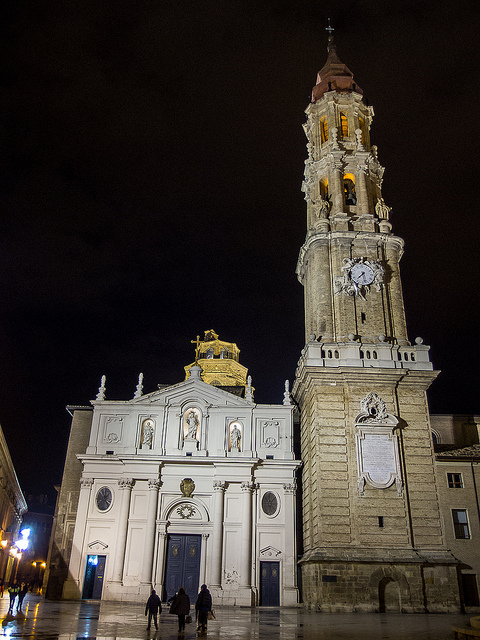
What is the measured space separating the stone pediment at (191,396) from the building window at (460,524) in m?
13.9

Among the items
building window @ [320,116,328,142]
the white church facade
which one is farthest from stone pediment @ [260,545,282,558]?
building window @ [320,116,328,142]

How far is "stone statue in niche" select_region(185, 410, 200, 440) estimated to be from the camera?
3509 cm

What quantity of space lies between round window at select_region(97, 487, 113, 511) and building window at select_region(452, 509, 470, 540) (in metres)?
20.5

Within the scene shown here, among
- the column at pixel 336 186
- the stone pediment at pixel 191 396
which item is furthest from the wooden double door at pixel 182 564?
the column at pixel 336 186

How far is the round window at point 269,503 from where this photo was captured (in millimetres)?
33156

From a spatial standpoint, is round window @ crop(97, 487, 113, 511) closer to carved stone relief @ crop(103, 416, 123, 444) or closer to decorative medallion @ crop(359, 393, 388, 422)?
carved stone relief @ crop(103, 416, 123, 444)

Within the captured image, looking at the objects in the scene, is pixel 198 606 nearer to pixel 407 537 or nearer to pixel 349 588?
pixel 349 588

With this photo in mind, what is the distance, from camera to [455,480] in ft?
103

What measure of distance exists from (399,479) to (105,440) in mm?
18634

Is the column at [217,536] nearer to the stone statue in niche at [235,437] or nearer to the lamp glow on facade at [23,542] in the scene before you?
the stone statue in niche at [235,437]

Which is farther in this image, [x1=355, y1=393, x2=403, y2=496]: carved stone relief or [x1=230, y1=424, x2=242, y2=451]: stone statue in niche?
[x1=230, y1=424, x2=242, y2=451]: stone statue in niche

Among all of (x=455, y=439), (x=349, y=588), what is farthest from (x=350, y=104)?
(x=349, y=588)

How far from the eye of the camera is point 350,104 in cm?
4125

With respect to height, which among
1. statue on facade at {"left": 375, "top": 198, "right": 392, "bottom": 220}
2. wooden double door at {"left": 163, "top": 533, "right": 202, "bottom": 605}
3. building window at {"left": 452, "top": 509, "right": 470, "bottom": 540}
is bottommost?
wooden double door at {"left": 163, "top": 533, "right": 202, "bottom": 605}
